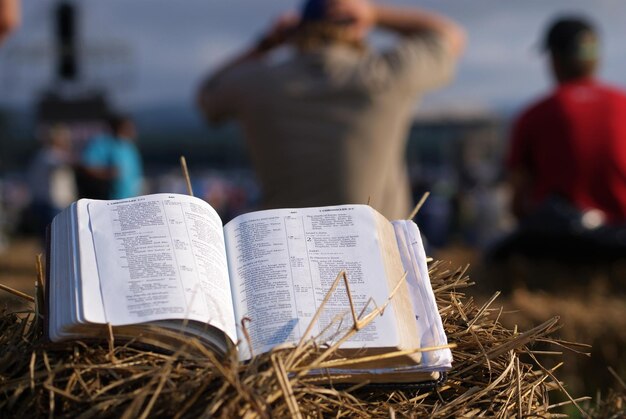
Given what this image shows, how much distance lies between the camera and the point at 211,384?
1099mm

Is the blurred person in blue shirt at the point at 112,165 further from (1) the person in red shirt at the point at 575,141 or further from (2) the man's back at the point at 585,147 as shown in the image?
(2) the man's back at the point at 585,147

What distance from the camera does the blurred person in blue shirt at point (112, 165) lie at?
23.2 ft

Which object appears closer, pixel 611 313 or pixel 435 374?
pixel 435 374

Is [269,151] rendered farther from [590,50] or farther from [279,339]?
[279,339]

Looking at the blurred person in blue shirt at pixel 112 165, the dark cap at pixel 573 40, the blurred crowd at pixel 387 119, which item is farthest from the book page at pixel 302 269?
the blurred person in blue shirt at pixel 112 165

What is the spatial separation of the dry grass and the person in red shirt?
7.12ft

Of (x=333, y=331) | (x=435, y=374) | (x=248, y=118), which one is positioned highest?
(x=248, y=118)

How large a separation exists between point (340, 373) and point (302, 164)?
1.90 metres

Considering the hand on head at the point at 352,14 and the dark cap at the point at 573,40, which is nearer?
the hand on head at the point at 352,14

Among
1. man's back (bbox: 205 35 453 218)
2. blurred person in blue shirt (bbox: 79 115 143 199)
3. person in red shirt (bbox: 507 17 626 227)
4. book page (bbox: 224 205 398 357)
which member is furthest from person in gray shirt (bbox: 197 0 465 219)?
blurred person in blue shirt (bbox: 79 115 143 199)

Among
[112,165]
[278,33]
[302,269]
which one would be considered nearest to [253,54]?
[278,33]

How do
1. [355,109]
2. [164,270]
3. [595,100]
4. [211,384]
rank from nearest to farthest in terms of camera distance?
[211,384]
[164,270]
[355,109]
[595,100]

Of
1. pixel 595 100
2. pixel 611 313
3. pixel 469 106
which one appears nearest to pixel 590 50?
pixel 595 100

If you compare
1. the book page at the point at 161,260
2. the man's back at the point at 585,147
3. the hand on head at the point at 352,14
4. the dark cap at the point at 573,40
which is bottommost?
the man's back at the point at 585,147
